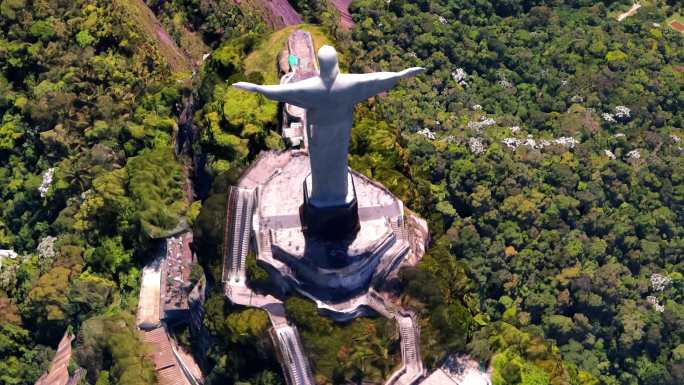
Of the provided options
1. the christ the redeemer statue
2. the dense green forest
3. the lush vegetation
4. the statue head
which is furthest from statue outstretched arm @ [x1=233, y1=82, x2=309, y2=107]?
the lush vegetation

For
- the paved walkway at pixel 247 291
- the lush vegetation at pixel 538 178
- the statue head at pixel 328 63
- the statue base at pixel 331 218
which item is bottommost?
the lush vegetation at pixel 538 178

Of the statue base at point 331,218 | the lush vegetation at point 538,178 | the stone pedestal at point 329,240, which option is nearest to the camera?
the statue base at point 331,218

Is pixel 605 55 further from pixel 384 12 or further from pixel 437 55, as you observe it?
pixel 384 12

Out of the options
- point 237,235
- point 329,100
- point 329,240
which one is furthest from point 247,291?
point 329,100

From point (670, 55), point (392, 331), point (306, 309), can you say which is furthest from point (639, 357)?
point (670, 55)

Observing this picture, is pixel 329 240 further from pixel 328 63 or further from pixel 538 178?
pixel 538 178

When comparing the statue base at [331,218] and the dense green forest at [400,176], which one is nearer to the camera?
the statue base at [331,218]

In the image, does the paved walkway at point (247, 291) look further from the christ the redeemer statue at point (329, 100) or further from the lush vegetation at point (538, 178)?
the lush vegetation at point (538, 178)

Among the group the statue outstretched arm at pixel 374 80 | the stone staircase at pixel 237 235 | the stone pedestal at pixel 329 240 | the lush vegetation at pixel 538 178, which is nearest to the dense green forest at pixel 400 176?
the lush vegetation at pixel 538 178
